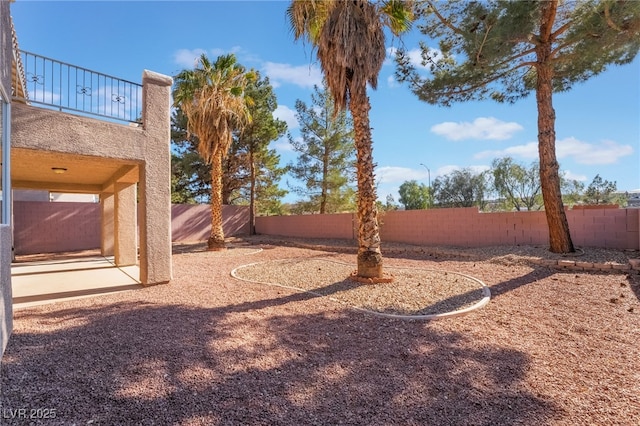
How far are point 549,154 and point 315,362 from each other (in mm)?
10198

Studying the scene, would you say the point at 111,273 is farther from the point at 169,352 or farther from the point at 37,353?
the point at 169,352

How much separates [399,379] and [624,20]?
10142 mm

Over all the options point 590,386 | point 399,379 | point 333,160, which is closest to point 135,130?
point 399,379

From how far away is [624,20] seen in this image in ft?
25.1

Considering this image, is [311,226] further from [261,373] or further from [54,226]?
[261,373]

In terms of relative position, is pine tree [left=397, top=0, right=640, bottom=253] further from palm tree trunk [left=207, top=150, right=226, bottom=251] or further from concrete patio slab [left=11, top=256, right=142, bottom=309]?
concrete patio slab [left=11, top=256, right=142, bottom=309]

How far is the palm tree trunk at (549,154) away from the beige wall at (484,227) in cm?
136

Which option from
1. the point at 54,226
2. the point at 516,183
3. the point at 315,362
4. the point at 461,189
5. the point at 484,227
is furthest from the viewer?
the point at 461,189

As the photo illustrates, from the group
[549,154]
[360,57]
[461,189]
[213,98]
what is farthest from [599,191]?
[213,98]

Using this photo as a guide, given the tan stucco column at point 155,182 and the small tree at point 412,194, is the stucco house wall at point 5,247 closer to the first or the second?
the tan stucco column at point 155,182

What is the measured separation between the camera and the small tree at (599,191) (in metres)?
28.4

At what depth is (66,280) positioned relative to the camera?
8.00 meters

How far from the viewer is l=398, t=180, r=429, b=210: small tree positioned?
48881 mm

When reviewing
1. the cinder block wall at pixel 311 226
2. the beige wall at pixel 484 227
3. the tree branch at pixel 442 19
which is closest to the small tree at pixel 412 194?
the cinder block wall at pixel 311 226
